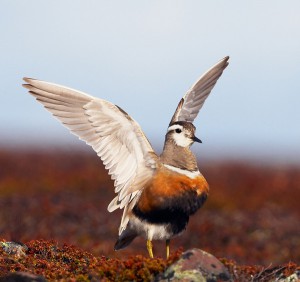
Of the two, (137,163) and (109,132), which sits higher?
(109,132)

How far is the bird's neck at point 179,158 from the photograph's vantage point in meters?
9.71

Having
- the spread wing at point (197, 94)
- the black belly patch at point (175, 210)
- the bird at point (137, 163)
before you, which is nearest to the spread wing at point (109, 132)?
the bird at point (137, 163)

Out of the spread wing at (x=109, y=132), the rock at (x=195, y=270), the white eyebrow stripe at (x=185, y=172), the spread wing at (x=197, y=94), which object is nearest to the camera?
the rock at (x=195, y=270)

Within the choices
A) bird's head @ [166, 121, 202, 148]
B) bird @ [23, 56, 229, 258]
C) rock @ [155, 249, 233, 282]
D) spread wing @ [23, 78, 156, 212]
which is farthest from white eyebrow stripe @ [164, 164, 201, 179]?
rock @ [155, 249, 233, 282]

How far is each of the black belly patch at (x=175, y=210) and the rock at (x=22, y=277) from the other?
236cm

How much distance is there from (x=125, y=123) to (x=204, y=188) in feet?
4.18

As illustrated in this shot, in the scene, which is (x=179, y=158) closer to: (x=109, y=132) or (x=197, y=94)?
(x=109, y=132)

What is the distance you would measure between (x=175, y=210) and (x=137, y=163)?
82cm

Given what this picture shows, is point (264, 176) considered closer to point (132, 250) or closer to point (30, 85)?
point (132, 250)

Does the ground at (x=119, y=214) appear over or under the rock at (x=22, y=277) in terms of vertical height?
under

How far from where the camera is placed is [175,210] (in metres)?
9.39

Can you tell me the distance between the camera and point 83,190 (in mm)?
27344

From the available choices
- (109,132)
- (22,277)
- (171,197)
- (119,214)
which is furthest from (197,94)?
(119,214)

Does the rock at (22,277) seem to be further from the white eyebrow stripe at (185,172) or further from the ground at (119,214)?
the white eyebrow stripe at (185,172)
